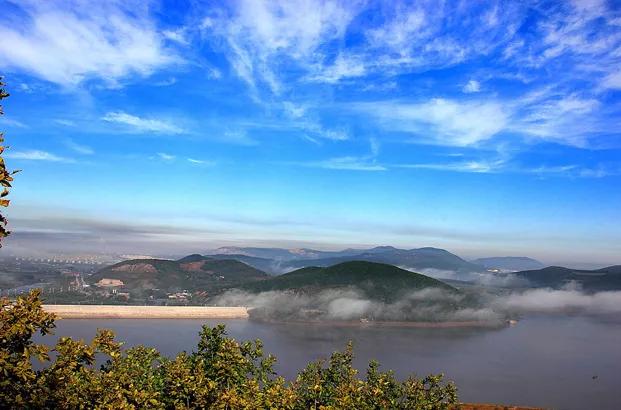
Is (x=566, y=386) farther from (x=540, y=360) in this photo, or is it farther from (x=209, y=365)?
(x=209, y=365)

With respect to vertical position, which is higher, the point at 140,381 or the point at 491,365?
the point at 140,381

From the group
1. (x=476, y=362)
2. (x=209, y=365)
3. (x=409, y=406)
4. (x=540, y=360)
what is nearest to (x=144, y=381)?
(x=209, y=365)

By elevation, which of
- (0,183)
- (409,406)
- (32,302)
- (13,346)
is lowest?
(409,406)

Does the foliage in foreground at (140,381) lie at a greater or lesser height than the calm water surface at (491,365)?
greater

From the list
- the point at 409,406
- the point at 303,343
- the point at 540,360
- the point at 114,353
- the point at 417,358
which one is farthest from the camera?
the point at 303,343

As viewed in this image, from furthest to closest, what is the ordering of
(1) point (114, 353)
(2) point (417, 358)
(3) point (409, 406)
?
(2) point (417, 358)
(3) point (409, 406)
(1) point (114, 353)

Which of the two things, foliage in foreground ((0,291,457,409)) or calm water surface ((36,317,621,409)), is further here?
calm water surface ((36,317,621,409))

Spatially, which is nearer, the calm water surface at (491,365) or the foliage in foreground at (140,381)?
the foliage in foreground at (140,381)

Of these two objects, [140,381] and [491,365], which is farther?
[491,365]
